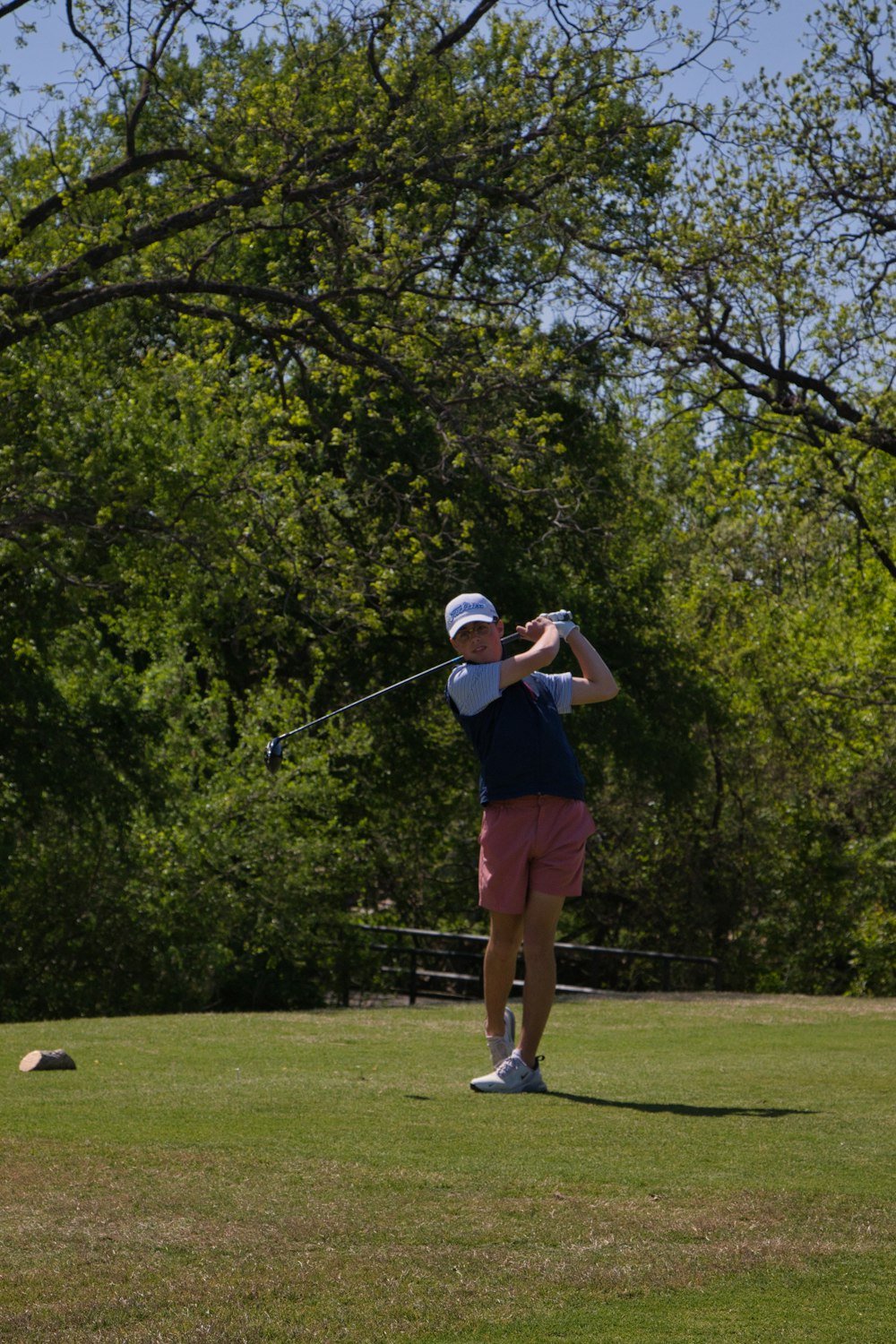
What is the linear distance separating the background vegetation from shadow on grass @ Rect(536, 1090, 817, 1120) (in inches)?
343

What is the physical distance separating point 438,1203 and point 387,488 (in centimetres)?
1565

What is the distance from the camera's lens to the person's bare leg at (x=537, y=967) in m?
6.82

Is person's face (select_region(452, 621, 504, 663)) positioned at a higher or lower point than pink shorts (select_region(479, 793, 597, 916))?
higher

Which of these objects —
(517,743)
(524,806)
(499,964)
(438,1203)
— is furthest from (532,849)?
(438,1203)

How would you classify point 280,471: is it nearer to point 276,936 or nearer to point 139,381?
point 139,381

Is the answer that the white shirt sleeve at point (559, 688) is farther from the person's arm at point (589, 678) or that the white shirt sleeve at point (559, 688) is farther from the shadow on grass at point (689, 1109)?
the shadow on grass at point (689, 1109)

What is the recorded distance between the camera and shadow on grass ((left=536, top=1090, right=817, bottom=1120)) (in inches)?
247

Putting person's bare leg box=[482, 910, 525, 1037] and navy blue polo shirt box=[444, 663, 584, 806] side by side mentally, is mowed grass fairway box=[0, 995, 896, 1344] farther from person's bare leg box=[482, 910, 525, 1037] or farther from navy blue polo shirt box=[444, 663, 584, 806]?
navy blue polo shirt box=[444, 663, 584, 806]

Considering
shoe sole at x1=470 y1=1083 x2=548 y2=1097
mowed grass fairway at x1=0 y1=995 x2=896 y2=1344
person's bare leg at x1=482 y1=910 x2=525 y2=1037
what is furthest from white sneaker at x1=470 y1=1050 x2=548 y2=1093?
person's bare leg at x1=482 y1=910 x2=525 y2=1037

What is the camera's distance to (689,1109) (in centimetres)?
643

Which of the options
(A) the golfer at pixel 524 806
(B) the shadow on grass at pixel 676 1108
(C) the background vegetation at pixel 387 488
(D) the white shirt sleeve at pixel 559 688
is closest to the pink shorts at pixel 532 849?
(A) the golfer at pixel 524 806

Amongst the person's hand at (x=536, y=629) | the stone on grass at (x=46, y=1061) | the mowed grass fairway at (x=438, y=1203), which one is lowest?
the mowed grass fairway at (x=438, y=1203)

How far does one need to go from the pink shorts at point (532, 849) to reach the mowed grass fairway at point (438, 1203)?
2.69ft

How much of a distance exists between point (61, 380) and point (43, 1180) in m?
13.1
